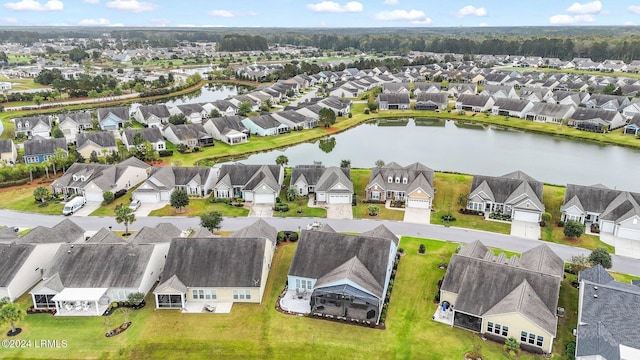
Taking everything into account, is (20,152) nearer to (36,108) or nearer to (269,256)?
(36,108)

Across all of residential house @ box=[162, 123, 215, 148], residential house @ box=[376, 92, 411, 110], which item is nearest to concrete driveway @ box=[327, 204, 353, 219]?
residential house @ box=[162, 123, 215, 148]

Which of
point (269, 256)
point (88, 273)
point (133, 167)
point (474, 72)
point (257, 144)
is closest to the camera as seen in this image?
point (88, 273)

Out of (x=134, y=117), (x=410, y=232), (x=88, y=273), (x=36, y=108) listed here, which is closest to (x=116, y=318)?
(x=88, y=273)

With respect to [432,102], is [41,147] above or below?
below

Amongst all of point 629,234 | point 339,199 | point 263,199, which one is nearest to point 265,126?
point 263,199

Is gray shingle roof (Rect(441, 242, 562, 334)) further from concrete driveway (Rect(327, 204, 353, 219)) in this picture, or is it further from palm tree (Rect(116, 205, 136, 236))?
palm tree (Rect(116, 205, 136, 236))

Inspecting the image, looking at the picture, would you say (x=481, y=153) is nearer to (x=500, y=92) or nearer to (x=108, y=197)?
(x=500, y=92)
